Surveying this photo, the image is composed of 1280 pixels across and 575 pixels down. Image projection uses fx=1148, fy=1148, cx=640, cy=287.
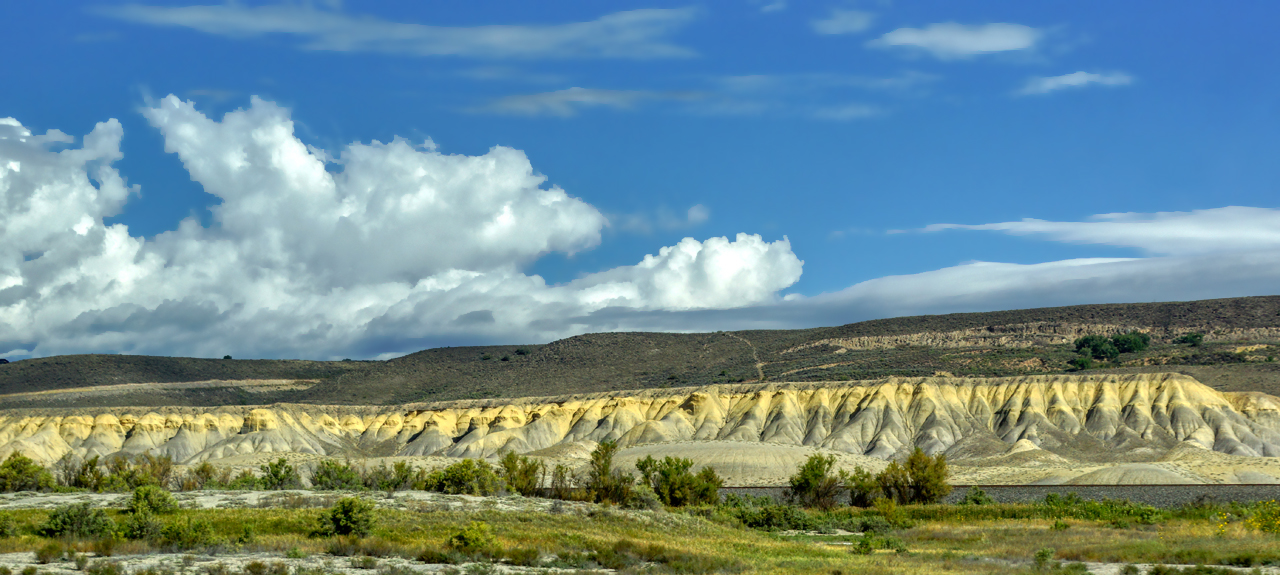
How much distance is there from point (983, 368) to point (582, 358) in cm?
5565

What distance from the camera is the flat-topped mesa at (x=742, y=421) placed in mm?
94562

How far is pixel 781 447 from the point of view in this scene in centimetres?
8481

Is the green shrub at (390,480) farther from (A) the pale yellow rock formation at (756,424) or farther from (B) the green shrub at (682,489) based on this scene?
(A) the pale yellow rock formation at (756,424)

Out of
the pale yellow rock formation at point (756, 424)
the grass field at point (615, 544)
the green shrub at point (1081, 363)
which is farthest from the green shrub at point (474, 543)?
the green shrub at point (1081, 363)

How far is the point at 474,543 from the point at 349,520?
12.9 ft

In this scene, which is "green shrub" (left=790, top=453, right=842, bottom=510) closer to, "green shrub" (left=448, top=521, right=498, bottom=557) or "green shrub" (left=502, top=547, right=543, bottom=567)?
"green shrub" (left=502, top=547, right=543, bottom=567)

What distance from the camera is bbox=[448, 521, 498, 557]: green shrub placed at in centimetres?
2767

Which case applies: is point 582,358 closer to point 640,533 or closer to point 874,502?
point 874,502

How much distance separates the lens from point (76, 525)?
28.5 m

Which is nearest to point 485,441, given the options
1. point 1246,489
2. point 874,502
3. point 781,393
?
point 781,393

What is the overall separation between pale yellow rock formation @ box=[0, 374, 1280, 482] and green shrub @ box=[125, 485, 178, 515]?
49.5 metres

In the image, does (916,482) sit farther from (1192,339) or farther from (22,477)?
(1192,339)

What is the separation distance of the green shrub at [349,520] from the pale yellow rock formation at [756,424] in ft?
165

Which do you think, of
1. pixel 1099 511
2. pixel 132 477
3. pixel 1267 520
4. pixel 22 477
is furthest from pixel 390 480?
pixel 1267 520
